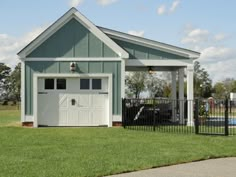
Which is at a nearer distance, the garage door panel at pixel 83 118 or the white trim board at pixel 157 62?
the garage door panel at pixel 83 118

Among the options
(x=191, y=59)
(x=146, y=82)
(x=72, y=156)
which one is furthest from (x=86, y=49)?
(x=146, y=82)

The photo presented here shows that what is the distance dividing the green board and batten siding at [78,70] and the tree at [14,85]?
65.6 m

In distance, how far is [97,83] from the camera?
76.9 ft

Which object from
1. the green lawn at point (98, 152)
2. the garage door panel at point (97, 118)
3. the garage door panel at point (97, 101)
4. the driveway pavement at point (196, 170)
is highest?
the garage door panel at point (97, 101)

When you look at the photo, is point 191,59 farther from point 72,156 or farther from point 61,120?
point 72,156

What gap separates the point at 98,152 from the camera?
41.9ft

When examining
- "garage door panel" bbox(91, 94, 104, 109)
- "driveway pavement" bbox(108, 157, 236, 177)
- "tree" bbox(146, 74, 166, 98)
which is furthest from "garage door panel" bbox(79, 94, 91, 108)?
"tree" bbox(146, 74, 166, 98)

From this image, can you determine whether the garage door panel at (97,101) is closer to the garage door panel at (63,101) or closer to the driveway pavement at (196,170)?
the garage door panel at (63,101)

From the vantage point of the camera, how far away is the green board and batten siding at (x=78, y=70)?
906 inches

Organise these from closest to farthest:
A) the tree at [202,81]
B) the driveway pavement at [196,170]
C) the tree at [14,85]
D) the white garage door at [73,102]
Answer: the driveway pavement at [196,170] < the white garage door at [73,102] < the tree at [202,81] < the tree at [14,85]

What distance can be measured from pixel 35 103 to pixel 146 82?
41.7 m

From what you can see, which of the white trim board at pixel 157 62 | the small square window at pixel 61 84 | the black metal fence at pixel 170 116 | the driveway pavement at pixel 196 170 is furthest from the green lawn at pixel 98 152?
the white trim board at pixel 157 62

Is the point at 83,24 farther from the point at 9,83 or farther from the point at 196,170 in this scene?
the point at 9,83

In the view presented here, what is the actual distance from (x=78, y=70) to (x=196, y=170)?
44.2ft
